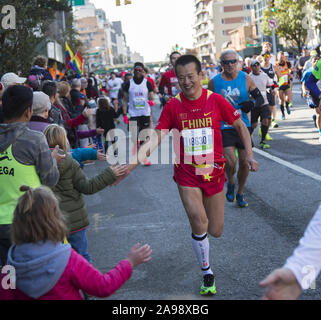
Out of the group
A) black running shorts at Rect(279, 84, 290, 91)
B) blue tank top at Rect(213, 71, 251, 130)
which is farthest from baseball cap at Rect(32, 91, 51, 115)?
black running shorts at Rect(279, 84, 290, 91)

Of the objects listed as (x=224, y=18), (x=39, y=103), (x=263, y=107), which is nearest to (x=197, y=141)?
(x=39, y=103)

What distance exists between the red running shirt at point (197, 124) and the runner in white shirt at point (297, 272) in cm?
291

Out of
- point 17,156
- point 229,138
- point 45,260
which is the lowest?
point 45,260

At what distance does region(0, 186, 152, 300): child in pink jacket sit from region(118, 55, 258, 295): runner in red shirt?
2188 mm

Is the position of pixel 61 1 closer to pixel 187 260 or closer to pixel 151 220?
pixel 151 220

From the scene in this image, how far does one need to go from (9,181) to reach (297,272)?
233 centimetres

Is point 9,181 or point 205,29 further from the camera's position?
point 205,29

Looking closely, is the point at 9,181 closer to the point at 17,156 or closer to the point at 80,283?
the point at 17,156

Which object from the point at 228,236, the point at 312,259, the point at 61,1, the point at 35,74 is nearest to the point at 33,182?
the point at 312,259

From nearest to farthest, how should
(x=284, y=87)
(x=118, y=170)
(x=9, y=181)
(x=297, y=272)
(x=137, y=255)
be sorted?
(x=297, y=272), (x=137, y=255), (x=9, y=181), (x=118, y=170), (x=284, y=87)

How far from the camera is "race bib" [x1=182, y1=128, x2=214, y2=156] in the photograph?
5223 millimetres

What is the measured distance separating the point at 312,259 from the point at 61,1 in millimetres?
17854

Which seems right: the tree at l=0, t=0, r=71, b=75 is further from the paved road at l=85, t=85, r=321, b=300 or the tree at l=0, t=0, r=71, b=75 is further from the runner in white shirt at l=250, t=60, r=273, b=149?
the runner in white shirt at l=250, t=60, r=273, b=149

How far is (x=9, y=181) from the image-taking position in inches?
155
